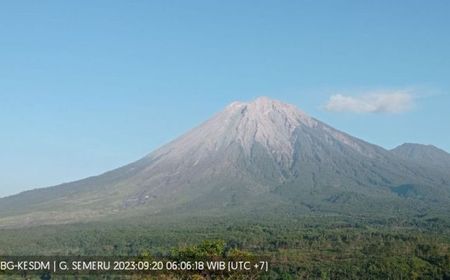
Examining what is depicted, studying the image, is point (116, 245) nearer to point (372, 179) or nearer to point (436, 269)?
point (436, 269)

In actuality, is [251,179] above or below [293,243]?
above

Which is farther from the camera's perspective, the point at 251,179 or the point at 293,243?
the point at 251,179

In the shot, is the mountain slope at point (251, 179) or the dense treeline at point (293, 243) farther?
the mountain slope at point (251, 179)

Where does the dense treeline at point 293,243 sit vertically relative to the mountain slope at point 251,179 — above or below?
below

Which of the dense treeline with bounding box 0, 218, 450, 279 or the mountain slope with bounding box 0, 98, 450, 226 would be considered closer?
the dense treeline with bounding box 0, 218, 450, 279

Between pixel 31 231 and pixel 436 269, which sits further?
pixel 31 231

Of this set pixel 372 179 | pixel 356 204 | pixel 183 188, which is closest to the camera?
pixel 356 204

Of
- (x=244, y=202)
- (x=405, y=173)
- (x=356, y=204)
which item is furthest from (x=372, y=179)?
(x=244, y=202)

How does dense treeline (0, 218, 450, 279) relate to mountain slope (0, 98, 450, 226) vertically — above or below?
below
